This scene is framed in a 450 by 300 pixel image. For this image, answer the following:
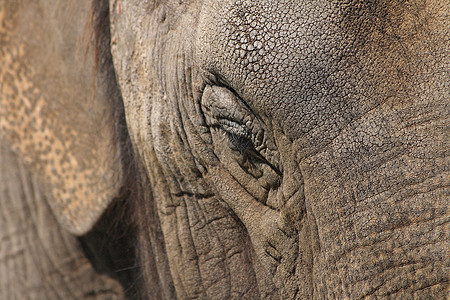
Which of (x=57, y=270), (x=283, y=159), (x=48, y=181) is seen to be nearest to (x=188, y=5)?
(x=283, y=159)

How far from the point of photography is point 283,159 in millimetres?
1179

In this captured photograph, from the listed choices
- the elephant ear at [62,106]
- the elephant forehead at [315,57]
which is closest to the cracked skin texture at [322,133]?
the elephant forehead at [315,57]

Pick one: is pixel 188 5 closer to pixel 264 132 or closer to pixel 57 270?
pixel 264 132

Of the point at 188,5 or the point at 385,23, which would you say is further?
the point at 188,5

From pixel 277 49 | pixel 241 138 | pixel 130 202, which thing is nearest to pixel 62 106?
pixel 130 202

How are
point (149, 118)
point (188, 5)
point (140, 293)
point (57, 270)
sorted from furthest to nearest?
1. point (57, 270)
2. point (140, 293)
3. point (149, 118)
4. point (188, 5)

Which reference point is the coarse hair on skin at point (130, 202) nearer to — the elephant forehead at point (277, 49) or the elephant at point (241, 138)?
the elephant at point (241, 138)

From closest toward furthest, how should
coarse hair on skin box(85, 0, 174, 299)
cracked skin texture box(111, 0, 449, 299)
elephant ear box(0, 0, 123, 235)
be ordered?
cracked skin texture box(111, 0, 449, 299), coarse hair on skin box(85, 0, 174, 299), elephant ear box(0, 0, 123, 235)

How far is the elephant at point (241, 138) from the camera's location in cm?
104

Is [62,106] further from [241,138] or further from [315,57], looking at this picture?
[315,57]

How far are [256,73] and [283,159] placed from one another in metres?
0.19

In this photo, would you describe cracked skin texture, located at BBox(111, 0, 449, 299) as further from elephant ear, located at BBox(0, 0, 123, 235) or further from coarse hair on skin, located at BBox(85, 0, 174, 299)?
elephant ear, located at BBox(0, 0, 123, 235)

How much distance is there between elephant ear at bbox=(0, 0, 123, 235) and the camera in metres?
1.73

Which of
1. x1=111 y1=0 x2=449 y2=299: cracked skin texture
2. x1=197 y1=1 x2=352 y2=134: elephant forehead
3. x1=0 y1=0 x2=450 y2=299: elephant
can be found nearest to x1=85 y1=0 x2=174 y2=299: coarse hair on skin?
x1=0 y1=0 x2=450 y2=299: elephant
